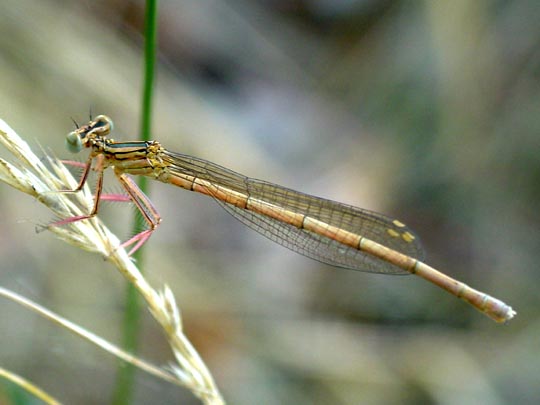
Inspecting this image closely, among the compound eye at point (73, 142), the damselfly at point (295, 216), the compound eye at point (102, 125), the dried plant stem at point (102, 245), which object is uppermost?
the damselfly at point (295, 216)

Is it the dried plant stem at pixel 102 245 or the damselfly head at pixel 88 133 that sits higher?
the damselfly head at pixel 88 133

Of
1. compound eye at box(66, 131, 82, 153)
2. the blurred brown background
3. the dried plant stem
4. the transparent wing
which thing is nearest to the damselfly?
the transparent wing

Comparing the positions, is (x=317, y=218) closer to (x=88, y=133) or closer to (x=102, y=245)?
(x=88, y=133)

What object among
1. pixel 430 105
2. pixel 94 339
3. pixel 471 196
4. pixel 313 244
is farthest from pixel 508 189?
pixel 94 339

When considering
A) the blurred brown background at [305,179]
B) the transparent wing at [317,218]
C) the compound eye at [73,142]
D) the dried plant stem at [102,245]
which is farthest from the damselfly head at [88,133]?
the blurred brown background at [305,179]

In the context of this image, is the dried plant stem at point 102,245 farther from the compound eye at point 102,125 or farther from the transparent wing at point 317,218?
the transparent wing at point 317,218

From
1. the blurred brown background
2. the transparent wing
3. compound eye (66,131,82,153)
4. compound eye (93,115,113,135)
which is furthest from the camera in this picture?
the blurred brown background

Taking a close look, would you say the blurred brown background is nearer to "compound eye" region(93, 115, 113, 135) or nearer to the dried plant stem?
"compound eye" region(93, 115, 113, 135)
